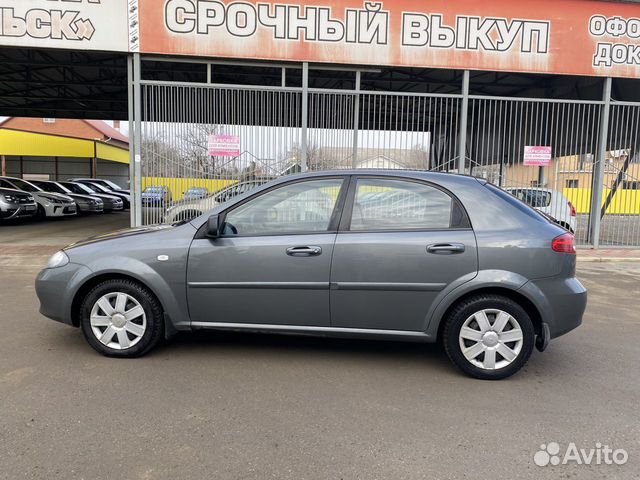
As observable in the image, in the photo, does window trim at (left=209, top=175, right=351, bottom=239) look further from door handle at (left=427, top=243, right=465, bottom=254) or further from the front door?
door handle at (left=427, top=243, right=465, bottom=254)

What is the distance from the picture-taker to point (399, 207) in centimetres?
391

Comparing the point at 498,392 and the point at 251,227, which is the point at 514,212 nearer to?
the point at 498,392

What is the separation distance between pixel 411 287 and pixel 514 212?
105cm

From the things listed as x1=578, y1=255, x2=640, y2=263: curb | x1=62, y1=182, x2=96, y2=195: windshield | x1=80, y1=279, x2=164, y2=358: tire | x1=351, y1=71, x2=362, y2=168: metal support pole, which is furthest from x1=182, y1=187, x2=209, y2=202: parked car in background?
x1=62, y1=182, x2=96, y2=195: windshield

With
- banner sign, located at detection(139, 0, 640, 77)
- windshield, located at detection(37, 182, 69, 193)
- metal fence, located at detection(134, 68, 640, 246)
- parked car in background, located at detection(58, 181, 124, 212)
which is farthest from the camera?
parked car in background, located at detection(58, 181, 124, 212)

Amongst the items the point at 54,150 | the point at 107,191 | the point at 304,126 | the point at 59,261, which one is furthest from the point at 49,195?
the point at 54,150

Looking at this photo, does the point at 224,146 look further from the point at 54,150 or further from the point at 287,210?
the point at 54,150

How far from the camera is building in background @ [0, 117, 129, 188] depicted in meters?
32.7

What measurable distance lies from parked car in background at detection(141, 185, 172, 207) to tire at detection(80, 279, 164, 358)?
6.60 meters

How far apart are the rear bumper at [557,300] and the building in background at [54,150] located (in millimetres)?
35802

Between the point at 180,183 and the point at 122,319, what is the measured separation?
6.78 m

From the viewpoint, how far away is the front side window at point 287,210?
3.96 m

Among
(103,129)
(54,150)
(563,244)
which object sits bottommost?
(563,244)

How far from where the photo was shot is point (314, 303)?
386cm
